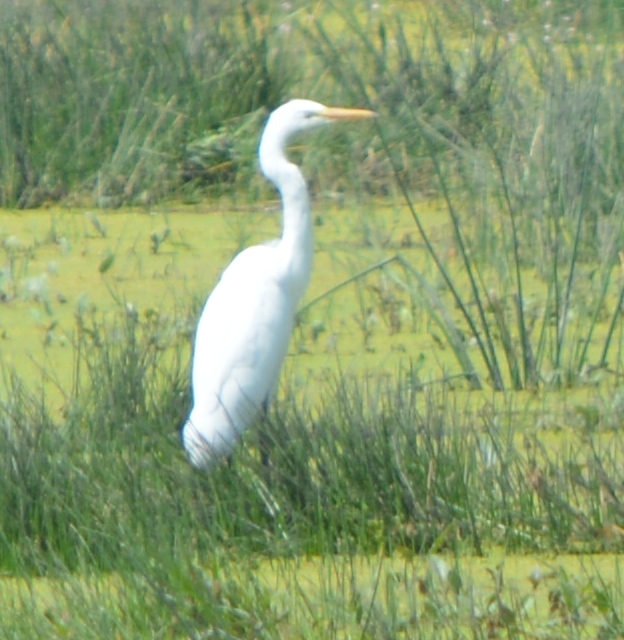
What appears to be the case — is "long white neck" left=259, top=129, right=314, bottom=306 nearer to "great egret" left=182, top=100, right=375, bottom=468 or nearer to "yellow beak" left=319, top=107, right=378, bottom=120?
"great egret" left=182, top=100, right=375, bottom=468

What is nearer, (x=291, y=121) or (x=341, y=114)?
(x=291, y=121)

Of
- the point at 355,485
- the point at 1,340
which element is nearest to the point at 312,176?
the point at 1,340

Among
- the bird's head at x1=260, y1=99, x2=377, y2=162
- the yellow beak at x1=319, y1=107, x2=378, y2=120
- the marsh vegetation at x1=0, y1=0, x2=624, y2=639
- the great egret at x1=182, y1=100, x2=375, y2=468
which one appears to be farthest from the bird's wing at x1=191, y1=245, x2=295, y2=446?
the yellow beak at x1=319, y1=107, x2=378, y2=120

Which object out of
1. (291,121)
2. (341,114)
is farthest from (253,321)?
(341,114)

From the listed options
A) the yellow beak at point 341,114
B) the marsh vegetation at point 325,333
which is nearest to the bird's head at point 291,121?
the yellow beak at point 341,114

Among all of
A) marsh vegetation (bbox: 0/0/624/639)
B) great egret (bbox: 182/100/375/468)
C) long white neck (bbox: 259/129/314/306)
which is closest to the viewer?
marsh vegetation (bbox: 0/0/624/639)

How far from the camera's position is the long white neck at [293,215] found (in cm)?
392

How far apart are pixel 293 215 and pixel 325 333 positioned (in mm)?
823

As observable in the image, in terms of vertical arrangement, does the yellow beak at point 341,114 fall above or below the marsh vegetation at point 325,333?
above

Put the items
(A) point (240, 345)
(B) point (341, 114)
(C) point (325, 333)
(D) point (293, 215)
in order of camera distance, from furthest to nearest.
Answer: (C) point (325, 333) < (B) point (341, 114) < (D) point (293, 215) < (A) point (240, 345)

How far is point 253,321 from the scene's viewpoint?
3.68m

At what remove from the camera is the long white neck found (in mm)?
3924

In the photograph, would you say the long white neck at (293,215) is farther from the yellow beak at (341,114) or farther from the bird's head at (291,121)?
the yellow beak at (341,114)

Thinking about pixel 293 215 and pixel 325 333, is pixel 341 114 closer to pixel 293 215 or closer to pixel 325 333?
pixel 293 215
